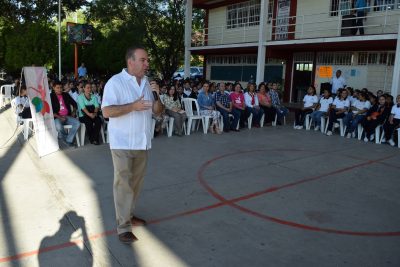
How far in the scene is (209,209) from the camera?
4.31 metres

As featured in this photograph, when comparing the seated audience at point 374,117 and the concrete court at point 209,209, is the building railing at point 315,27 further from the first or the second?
the concrete court at point 209,209

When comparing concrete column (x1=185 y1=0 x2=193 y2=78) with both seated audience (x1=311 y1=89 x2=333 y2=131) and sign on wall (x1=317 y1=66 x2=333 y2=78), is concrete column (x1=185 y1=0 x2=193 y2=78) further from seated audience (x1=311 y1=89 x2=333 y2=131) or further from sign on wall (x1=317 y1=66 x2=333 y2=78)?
seated audience (x1=311 y1=89 x2=333 y2=131)

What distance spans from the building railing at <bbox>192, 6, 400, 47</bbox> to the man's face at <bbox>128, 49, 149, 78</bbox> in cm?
1091

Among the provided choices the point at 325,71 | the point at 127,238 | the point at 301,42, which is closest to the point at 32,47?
the point at 301,42

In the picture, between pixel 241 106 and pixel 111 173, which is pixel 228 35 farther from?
pixel 111 173

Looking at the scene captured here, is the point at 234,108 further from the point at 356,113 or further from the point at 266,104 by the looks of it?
the point at 356,113

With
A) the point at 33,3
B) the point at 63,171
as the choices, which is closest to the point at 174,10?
the point at 33,3

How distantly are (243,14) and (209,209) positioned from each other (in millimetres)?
16498

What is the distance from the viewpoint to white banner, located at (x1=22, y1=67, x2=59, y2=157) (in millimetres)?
6559

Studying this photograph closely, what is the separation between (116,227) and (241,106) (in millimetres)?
7148

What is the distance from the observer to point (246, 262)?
317cm

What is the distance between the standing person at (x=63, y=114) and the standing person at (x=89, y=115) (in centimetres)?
20

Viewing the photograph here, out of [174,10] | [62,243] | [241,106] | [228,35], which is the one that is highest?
[174,10]

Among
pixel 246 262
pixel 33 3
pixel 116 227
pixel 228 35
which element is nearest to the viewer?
pixel 246 262
